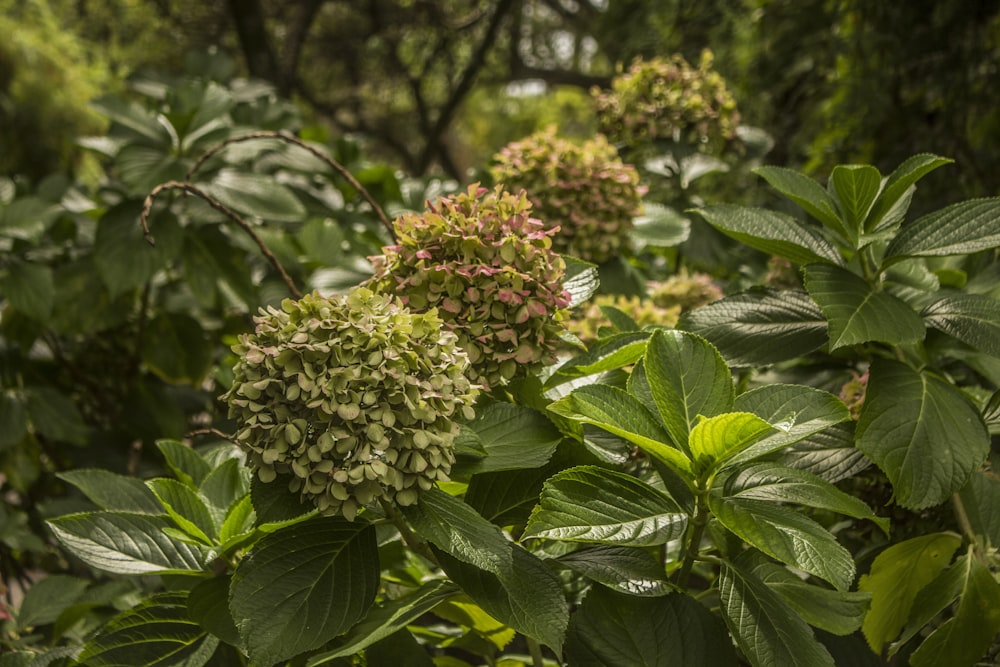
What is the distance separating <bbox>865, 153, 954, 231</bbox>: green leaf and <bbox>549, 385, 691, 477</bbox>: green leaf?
40 centimetres

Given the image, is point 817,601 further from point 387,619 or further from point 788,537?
point 387,619

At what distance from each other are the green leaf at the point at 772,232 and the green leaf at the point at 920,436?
0.53ft

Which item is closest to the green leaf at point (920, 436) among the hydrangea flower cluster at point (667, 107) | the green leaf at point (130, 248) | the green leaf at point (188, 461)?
the green leaf at point (188, 461)

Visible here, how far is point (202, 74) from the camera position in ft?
8.21

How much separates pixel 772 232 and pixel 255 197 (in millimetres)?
1098

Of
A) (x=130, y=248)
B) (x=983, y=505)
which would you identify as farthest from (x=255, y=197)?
(x=983, y=505)

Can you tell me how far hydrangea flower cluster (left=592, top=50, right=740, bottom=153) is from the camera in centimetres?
196

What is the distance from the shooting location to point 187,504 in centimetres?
99

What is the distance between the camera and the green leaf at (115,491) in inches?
43.1

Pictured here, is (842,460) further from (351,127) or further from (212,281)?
(351,127)

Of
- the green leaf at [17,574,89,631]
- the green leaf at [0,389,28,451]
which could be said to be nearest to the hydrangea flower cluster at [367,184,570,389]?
the green leaf at [17,574,89,631]

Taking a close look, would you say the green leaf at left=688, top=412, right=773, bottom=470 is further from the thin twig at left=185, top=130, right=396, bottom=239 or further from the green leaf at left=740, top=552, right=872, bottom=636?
the thin twig at left=185, top=130, right=396, bottom=239

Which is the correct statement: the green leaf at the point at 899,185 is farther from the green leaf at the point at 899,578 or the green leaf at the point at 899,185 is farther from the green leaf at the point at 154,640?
the green leaf at the point at 154,640

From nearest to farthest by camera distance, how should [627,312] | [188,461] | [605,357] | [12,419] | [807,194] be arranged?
[605,357]
[807,194]
[188,461]
[627,312]
[12,419]
